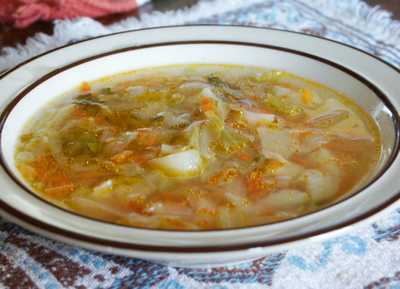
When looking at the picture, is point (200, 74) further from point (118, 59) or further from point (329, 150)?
point (329, 150)

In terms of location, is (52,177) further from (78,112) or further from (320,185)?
(320,185)

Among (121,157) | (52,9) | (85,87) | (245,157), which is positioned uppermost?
(245,157)

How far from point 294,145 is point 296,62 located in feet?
1.52

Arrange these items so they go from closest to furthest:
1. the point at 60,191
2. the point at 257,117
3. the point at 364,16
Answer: the point at 60,191 → the point at 257,117 → the point at 364,16

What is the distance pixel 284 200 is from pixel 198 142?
0.30 metres

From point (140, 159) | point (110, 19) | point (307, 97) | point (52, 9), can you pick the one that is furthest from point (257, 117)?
point (52, 9)

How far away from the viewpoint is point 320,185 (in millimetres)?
1437

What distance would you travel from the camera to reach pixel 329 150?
1.59 meters

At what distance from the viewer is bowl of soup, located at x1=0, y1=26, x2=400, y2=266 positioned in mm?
1158

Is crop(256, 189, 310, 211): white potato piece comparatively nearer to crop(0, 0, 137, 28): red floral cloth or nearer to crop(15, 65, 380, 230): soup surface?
crop(15, 65, 380, 230): soup surface

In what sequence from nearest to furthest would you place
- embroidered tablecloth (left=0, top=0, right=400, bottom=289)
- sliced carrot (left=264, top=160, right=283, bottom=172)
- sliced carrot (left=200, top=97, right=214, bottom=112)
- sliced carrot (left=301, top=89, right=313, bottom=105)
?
embroidered tablecloth (left=0, top=0, right=400, bottom=289) → sliced carrot (left=264, top=160, right=283, bottom=172) → sliced carrot (left=200, top=97, right=214, bottom=112) → sliced carrot (left=301, top=89, right=313, bottom=105)

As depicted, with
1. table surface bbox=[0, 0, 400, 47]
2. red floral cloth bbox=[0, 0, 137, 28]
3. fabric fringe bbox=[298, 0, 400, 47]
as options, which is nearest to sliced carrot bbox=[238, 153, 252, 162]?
fabric fringe bbox=[298, 0, 400, 47]

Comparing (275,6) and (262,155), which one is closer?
(262,155)

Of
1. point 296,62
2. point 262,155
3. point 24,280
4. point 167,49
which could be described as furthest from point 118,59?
point 24,280
